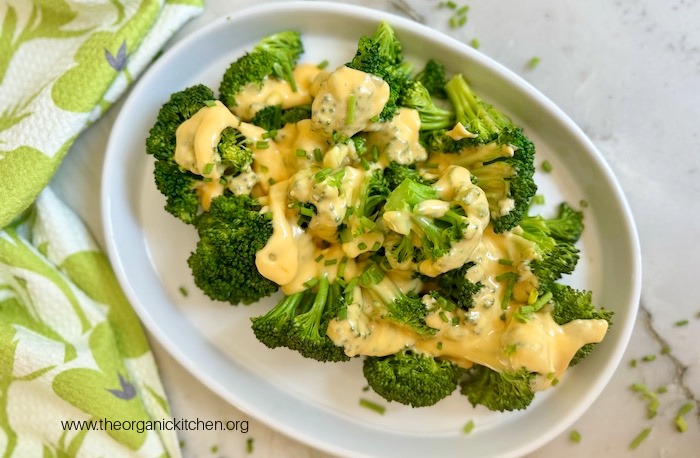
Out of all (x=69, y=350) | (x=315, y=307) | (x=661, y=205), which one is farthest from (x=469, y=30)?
(x=69, y=350)

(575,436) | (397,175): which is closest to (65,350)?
(397,175)

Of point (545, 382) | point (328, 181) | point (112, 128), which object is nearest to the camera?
point (328, 181)

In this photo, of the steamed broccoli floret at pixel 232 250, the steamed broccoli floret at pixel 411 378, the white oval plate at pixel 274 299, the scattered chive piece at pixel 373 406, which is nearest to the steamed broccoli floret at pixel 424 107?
the white oval plate at pixel 274 299

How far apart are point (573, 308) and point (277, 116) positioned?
3.04 ft

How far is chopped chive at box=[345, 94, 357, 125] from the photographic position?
1.41 metres

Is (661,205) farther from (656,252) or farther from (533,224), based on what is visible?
(533,224)

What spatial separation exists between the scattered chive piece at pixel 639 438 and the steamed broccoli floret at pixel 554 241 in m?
0.61

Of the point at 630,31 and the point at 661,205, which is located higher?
the point at 630,31

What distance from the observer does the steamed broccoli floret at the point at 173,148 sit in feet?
5.05

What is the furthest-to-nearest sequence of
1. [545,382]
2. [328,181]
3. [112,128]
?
[112,128], [545,382], [328,181]

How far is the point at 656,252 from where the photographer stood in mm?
1725

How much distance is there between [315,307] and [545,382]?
622 millimetres

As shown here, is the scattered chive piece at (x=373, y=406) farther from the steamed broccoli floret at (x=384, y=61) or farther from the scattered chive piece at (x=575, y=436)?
the steamed broccoli floret at (x=384, y=61)

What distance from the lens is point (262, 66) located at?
1.56 metres
